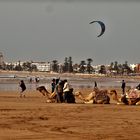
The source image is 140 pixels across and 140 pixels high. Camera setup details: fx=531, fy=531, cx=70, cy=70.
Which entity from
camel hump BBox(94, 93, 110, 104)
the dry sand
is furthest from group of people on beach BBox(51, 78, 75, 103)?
the dry sand

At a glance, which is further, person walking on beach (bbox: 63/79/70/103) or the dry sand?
person walking on beach (bbox: 63/79/70/103)

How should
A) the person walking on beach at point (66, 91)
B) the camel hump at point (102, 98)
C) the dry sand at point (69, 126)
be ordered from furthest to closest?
the camel hump at point (102, 98), the person walking on beach at point (66, 91), the dry sand at point (69, 126)

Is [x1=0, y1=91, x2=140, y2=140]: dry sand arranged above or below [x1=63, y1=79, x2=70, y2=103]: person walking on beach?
below

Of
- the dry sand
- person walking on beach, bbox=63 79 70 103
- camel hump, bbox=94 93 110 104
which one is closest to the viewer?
the dry sand

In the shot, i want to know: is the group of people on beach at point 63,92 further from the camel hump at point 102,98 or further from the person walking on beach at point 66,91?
the camel hump at point 102,98

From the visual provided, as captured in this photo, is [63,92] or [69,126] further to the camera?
[63,92]

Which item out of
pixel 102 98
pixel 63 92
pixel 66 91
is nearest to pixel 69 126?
pixel 66 91

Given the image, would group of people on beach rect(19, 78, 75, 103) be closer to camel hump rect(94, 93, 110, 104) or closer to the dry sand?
camel hump rect(94, 93, 110, 104)

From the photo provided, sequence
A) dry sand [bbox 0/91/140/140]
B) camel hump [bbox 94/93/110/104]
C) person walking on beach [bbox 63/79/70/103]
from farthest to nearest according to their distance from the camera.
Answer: camel hump [bbox 94/93/110/104] → person walking on beach [bbox 63/79/70/103] → dry sand [bbox 0/91/140/140]

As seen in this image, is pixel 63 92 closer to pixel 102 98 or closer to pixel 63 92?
pixel 63 92

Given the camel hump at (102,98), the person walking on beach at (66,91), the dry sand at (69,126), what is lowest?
the dry sand at (69,126)

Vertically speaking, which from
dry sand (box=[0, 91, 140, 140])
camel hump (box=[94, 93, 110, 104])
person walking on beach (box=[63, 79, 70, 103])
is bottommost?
dry sand (box=[0, 91, 140, 140])

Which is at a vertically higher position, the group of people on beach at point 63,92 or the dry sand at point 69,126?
the group of people on beach at point 63,92

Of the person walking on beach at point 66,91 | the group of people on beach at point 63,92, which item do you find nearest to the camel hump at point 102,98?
the group of people on beach at point 63,92
